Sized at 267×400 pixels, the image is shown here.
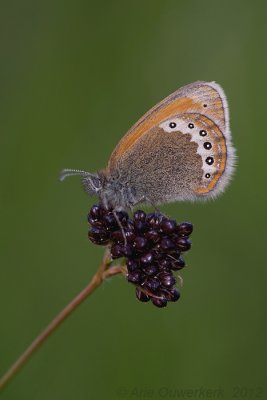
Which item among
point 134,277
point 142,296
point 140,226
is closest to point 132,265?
point 134,277

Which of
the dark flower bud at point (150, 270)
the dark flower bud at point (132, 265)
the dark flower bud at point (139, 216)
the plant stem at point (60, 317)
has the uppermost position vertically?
the dark flower bud at point (139, 216)

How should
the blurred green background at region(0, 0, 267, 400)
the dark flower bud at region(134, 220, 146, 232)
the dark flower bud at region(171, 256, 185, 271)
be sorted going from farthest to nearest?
the blurred green background at region(0, 0, 267, 400) → the dark flower bud at region(134, 220, 146, 232) → the dark flower bud at region(171, 256, 185, 271)

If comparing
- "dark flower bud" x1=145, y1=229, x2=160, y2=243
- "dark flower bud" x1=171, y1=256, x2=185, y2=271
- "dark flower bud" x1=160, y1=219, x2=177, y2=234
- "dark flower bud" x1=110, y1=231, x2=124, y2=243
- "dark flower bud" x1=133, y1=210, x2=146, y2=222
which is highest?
"dark flower bud" x1=160, y1=219, x2=177, y2=234

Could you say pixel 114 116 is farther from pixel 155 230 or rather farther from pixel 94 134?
pixel 155 230

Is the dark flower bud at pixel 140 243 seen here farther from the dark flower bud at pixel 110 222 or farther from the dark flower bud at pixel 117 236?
the dark flower bud at pixel 110 222

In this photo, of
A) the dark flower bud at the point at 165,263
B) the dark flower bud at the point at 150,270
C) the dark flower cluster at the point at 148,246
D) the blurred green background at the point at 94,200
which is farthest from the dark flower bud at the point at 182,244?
the blurred green background at the point at 94,200

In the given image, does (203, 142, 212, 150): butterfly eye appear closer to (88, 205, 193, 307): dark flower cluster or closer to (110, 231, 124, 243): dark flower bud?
(88, 205, 193, 307): dark flower cluster

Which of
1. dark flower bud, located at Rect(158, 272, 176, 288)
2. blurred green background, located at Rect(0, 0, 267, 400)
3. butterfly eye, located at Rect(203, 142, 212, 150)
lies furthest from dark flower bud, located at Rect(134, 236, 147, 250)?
blurred green background, located at Rect(0, 0, 267, 400)
